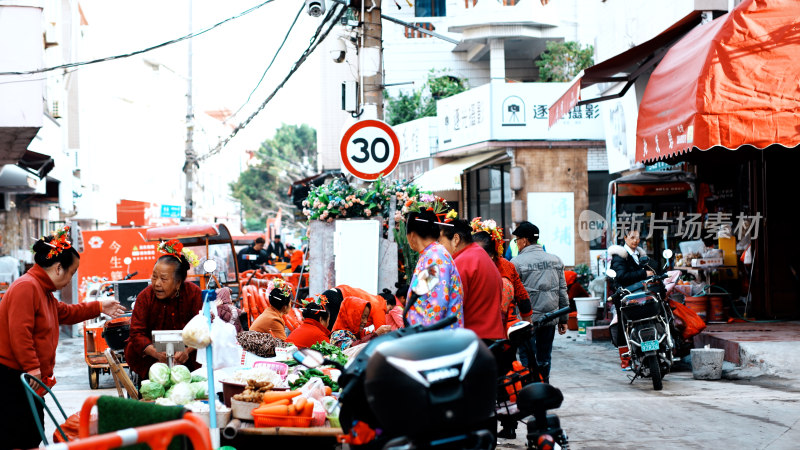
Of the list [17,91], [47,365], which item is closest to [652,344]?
[47,365]

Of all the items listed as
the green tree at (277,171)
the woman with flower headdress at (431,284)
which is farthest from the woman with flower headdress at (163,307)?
the green tree at (277,171)

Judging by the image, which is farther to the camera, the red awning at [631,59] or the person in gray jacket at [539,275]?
the red awning at [631,59]

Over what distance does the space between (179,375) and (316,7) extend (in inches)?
338

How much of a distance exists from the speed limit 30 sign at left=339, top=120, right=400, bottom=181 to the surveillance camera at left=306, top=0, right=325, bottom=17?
3.29 meters

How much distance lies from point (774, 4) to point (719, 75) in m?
1.13

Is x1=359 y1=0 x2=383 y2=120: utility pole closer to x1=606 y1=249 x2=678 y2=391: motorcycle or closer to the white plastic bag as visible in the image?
x1=606 y1=249 x2=678 y2=391: motorcycle

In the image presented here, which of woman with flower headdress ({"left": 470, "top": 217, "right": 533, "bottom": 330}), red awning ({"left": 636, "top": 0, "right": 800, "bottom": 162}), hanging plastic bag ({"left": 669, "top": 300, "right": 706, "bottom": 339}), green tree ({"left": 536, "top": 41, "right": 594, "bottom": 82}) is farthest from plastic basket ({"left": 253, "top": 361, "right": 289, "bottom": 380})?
green tree ({"left": 536, "top": 41, "right": 594, "bottom": 82})

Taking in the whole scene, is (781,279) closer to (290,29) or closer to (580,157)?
(290,29)

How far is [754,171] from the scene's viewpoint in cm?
1443

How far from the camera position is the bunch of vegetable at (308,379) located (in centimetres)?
655

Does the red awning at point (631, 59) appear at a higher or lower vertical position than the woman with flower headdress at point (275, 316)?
higher

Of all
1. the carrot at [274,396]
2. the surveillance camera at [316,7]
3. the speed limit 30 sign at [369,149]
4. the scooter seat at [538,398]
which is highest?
the surveillance camera at [316,7]

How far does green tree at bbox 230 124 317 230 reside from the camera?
233ft

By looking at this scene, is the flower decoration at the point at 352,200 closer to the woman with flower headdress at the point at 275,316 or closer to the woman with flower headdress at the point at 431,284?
the woman with flower headdress at the point at 275,316
